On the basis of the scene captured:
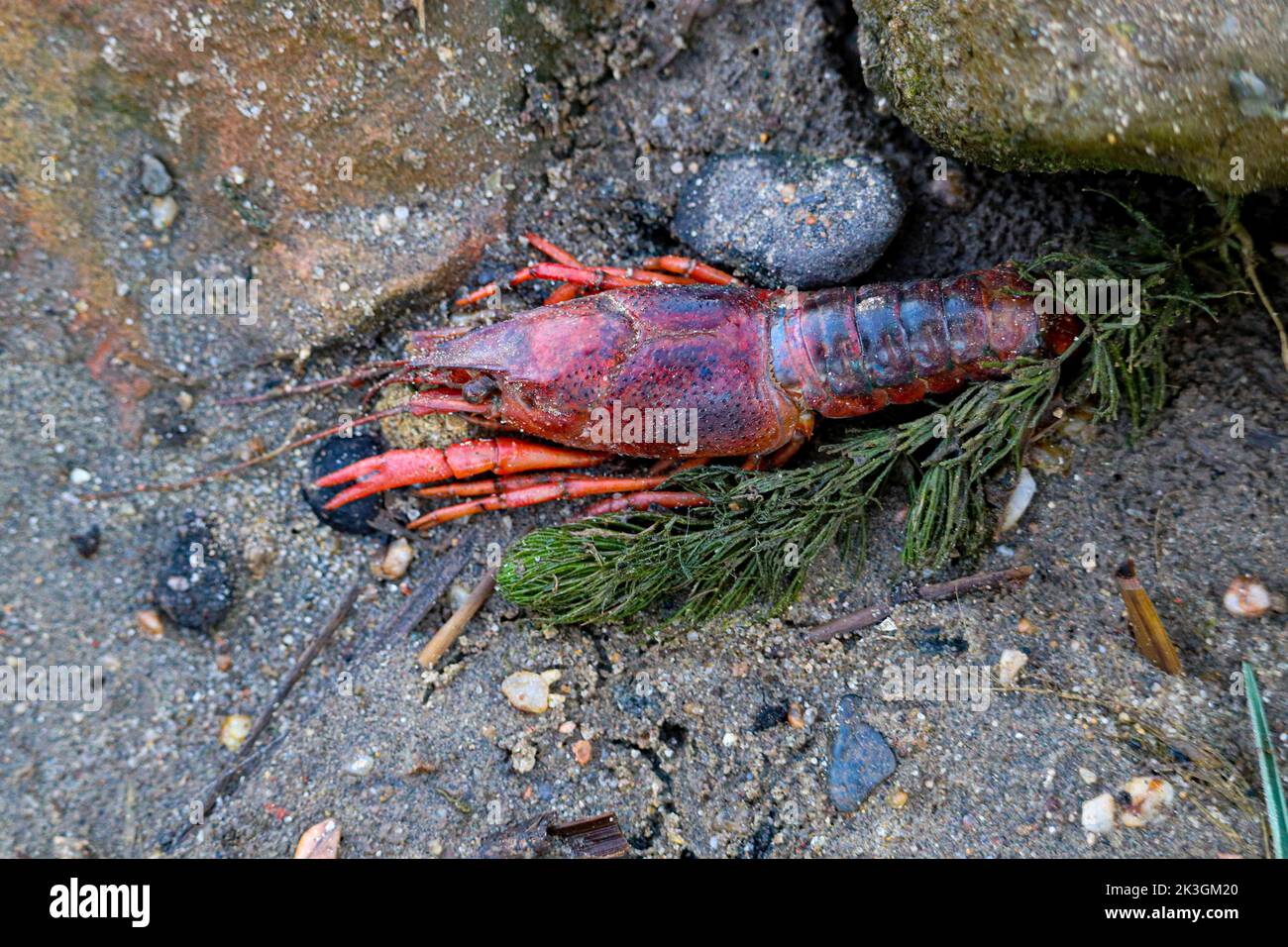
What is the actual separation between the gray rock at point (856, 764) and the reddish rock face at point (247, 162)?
272 cm

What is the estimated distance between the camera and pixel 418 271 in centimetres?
402

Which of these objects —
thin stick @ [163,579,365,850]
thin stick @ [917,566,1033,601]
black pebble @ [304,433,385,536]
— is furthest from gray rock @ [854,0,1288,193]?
thin stick @ [163,579,365,850]

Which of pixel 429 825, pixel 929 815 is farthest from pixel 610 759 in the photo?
pixel 929 815

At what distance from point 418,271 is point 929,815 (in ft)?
10.5

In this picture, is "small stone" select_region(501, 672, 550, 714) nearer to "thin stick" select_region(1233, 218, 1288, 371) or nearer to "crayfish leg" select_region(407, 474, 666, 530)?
"crayfish leg" select_region(407, 474, 666, 530)

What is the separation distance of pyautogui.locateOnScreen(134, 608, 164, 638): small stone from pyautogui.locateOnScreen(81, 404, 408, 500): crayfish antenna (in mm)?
526

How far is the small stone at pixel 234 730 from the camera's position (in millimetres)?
3727

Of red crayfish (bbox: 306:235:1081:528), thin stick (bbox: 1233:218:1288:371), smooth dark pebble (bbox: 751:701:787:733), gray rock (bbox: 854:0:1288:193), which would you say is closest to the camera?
gray rock (bbox: 854:0:1288:193)

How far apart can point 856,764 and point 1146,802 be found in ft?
3.35

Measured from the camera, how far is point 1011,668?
134 inches

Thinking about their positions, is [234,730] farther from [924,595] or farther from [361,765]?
[924,595]

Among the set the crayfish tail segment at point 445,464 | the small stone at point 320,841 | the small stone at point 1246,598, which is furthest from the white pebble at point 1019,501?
the small stone at point 320,841

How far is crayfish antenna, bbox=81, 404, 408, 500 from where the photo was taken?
3809mm
